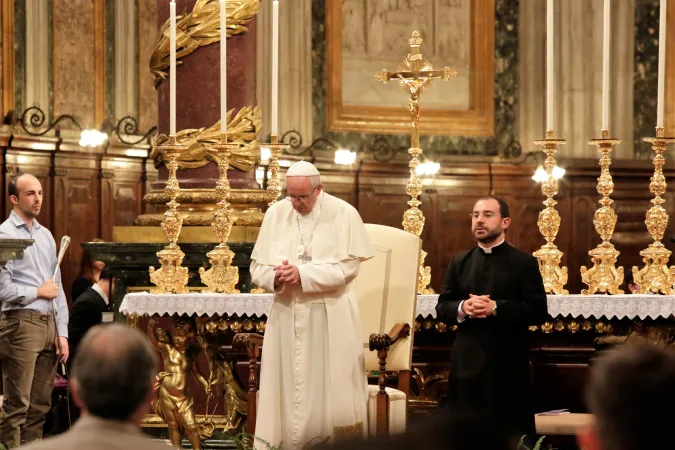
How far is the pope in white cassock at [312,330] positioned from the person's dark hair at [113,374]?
3.17 meters

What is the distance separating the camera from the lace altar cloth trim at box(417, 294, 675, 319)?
6305mm

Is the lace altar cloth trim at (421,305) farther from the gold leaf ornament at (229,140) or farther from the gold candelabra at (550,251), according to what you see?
the gold leaf ornament at (229,140)

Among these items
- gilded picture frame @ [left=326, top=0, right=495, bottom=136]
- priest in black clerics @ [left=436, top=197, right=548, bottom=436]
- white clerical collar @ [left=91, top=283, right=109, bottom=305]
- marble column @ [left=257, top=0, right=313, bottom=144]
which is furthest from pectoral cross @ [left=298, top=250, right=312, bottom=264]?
gilded picture frame @ [left=326, top=0, right=495, bottom=136]

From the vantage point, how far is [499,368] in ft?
18.6

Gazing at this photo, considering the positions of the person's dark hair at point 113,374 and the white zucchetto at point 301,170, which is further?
the white zucchetto at point 301,170

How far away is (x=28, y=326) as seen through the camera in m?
6.99

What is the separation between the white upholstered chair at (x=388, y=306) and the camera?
603cm

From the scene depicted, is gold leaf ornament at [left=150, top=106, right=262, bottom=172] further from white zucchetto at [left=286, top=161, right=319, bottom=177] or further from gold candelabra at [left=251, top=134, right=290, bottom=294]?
white zucchetto at [left=286, top=161, right=319, bottom=177]

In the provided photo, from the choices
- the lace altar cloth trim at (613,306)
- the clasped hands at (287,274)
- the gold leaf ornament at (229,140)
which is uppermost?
the gold leaf ornament at (229,140)

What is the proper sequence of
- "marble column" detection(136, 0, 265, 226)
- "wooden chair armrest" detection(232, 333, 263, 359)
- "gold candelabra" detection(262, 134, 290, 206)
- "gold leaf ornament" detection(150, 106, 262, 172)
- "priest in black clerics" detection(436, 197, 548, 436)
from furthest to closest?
"marble column" detection(136, 0, 265, 226) < "gold leaf ornament" detection(150, 106, 262, 172) < "gold candelabra" detection(262, 134, 290, 206) < "wooden chair armrest" detection(232, 333, 263, 359) < "priest in black clerics" detection(436, 197, 548, 436)

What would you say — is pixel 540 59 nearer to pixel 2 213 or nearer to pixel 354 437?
pixel 2 213

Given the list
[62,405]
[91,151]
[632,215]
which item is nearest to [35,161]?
[91,151]

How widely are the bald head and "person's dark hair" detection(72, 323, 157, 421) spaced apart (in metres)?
4.95

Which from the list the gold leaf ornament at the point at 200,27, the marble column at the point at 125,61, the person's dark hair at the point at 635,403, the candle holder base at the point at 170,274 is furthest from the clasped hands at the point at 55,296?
the person's dark hair at the point at 635,403
